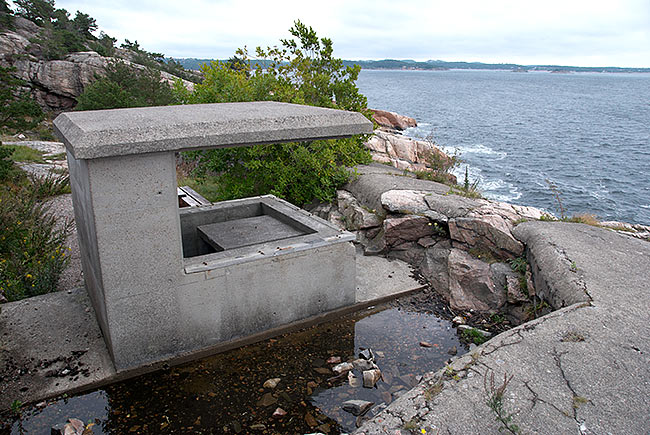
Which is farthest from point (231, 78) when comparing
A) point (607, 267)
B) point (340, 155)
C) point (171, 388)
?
point (607, 267)

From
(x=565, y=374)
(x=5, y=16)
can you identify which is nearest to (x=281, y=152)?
(x=565, y=374)

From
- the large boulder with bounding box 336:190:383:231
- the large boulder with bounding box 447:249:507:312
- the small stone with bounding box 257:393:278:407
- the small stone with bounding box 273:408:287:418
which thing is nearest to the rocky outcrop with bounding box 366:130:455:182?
the large boulder with bounding box 336:190:383:231

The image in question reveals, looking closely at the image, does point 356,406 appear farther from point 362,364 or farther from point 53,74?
point 53,74

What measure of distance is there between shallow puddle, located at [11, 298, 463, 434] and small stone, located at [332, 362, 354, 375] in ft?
0.23

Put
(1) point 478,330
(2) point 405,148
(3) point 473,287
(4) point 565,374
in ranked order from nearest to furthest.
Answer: (4) point 565,374 < (1) point 478,330 < (3) point 473,287 < (2) point 405,148

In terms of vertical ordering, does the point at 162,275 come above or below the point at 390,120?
above

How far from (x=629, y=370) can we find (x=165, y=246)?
13.3 ft

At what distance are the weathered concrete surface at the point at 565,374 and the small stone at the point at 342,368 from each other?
98 centimetres

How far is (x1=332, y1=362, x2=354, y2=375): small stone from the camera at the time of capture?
4.77 metres

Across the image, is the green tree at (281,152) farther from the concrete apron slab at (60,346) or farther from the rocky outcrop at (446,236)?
the concrete apron slab at (60,346)

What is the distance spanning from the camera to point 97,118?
4.82 meters

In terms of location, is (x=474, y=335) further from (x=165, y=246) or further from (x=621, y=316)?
(x=165, y=246)

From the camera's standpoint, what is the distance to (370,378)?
456 cm

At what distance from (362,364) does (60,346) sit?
120 inches
